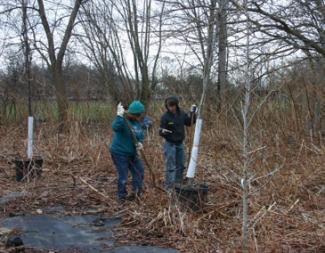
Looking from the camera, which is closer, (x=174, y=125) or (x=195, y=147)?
(x=195, y=147)

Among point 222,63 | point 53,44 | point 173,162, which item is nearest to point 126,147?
point 173,162

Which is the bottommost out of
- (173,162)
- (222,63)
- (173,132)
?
(173,162)

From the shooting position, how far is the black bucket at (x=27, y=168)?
26.0 ft

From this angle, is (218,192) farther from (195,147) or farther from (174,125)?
(174,125)

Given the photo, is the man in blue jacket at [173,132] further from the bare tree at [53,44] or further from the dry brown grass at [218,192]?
the bare tree at [53,44]

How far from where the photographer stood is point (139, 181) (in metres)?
6.49

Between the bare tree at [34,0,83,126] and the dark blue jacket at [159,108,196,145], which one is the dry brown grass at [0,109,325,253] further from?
the bare tree at [34,0,83,126]

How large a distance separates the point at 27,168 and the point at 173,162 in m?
2.75

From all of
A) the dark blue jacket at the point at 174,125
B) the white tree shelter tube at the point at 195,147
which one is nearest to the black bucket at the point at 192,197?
the white tree shelter tube at the point at 195,147

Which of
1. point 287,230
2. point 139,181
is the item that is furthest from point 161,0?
point 287,230

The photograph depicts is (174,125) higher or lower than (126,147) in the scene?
higher

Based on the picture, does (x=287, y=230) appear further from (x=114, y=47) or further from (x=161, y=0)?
(x=114, y=47)

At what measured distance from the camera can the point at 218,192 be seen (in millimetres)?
6234

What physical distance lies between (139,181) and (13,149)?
5025 mm
